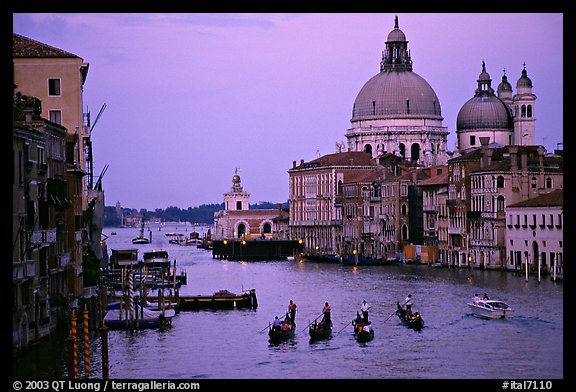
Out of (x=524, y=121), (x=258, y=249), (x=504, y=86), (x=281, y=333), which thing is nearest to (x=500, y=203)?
(x=281, y=333)

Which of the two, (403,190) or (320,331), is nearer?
(320,331)

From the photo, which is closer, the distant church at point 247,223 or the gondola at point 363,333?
the gondola at point 363,333

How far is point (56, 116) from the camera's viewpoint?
111 ft

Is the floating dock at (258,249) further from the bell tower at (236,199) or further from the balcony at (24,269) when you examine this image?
the balcony at (24,269)

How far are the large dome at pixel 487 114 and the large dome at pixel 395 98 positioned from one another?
205 inches

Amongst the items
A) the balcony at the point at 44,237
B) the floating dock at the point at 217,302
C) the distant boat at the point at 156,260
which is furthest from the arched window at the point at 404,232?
the balcony at the point at 44,237

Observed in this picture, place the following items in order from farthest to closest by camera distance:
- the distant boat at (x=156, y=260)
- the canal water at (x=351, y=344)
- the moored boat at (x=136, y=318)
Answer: the distant boat at (x=156, y=260) → the moored boat at (x=136, y=318) → the canal water at (x=351, y=344)

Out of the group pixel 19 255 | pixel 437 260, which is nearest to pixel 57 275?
pixel 19 255

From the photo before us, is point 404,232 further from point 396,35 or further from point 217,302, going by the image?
point 217,302

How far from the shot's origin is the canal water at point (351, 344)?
21859 millimetres

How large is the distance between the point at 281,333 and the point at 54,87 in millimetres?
9751

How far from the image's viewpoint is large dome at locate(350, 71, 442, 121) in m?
89.2
